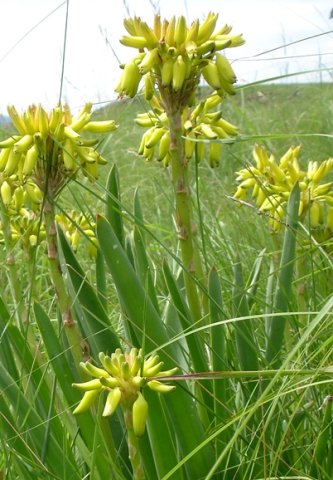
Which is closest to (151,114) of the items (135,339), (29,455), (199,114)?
(199,114)

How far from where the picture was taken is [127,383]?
4.80 feet

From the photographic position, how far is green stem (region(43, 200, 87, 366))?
1.86 metres

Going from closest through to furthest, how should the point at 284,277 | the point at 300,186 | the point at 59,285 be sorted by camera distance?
the point at 59,285
the point at 284,277
the point at 300,186

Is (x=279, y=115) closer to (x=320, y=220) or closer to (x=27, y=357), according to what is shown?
(x=320, y=220)

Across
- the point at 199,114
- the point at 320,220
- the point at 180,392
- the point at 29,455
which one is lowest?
the point at 29,455

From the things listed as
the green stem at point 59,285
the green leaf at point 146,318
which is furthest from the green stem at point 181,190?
the green stem at point 59,285

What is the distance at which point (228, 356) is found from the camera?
226cm

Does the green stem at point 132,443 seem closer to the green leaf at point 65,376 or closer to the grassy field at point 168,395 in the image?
the grassy field at point 168,395

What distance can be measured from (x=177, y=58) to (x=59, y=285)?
1.85 feet

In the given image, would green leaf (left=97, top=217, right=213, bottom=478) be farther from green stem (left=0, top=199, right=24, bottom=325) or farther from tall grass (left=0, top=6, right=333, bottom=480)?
green stem (left=0, top=199, right=24, bottom=325)

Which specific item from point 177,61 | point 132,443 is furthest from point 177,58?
point 132,443

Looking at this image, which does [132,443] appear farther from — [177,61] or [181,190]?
[177,61]

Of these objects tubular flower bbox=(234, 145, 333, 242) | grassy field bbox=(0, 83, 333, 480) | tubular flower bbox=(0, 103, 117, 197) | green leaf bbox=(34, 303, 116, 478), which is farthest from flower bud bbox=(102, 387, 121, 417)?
tubular flower bbox=(234, 145, 333, 242)

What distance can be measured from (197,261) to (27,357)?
1.59ft
